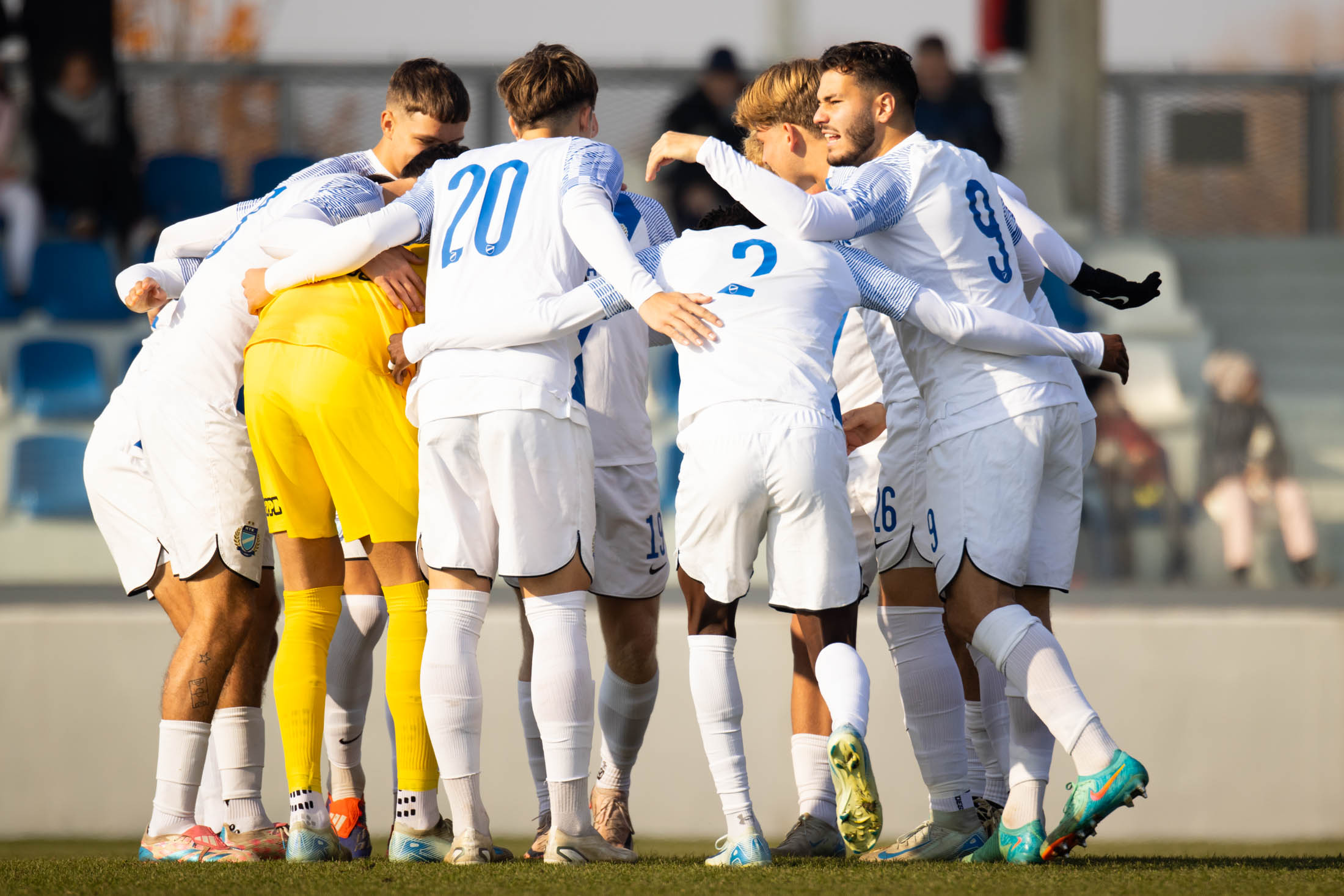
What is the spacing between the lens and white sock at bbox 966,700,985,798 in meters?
3.96

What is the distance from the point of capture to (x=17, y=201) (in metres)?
8.71

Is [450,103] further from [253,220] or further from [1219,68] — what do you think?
[1219,68]

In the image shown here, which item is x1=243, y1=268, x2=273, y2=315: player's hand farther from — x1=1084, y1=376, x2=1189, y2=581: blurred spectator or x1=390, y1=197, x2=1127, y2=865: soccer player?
x1=1084, y1=376, x2=1189, y2=581: blurred spectator

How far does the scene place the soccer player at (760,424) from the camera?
3330 mm

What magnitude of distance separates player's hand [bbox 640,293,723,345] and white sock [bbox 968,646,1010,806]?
126 centimetres

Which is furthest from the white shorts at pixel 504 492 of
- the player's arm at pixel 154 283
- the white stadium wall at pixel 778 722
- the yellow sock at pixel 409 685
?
the white stadium wall at pixel 778 722

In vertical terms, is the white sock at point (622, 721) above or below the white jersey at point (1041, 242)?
below

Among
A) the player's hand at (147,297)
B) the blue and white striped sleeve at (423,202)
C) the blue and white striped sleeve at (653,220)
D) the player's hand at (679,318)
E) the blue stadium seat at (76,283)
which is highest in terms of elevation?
the blue and white striped sleeve at (423,202)

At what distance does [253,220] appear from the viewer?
3.97m

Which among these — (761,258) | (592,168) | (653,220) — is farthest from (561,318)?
(653,220)

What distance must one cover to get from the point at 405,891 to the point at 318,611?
928mm

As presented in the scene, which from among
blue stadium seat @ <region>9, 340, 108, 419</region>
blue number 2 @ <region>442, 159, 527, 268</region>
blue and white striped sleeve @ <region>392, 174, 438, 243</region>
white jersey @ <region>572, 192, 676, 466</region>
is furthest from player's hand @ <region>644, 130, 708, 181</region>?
blue stadium seat @ <region>9, 340, 108, 419</region>

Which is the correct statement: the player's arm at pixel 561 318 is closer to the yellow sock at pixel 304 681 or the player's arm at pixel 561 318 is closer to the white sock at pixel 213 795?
the yellow sock at pixel 304 681

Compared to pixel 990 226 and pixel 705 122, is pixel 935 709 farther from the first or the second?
pixel 705 122
